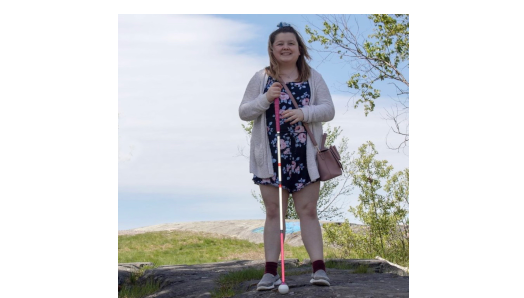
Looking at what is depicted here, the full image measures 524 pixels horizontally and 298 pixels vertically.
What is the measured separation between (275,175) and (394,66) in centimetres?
387

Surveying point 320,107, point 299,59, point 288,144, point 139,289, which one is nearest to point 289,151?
point 288,144

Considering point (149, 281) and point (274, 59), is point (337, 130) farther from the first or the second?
point (274, 59)

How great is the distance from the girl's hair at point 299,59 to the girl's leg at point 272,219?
0.85m

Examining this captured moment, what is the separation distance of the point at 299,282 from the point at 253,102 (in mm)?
1450

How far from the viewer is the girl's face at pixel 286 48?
4.32 meters

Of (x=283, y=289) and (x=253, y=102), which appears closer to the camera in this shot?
(x=283, y=289)

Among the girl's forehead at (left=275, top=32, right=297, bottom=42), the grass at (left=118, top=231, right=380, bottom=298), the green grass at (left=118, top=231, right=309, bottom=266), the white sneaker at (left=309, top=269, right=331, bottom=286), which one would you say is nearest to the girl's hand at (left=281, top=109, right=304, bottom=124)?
the girl's forehead at (left=275, top=32, right=297, bottom=42)

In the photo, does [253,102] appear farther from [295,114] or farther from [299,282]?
[299,282]

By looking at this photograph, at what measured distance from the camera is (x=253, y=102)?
4219 mm

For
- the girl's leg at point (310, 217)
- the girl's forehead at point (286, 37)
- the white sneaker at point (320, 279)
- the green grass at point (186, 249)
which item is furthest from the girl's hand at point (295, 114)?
the green grass at point (186, 249)

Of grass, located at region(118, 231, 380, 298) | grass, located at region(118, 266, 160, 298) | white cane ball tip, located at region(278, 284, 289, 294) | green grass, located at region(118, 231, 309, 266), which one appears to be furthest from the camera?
green grass, located at region(118, 231, 309, 266)

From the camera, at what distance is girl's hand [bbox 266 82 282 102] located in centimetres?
410

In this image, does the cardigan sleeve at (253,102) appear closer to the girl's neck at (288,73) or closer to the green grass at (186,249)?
the girl's neck at (288,73)

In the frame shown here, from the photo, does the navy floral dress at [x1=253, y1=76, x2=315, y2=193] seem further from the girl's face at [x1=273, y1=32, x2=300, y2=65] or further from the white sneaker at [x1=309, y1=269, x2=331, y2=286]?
the white sneaker at [x1=309, y1=269, x2=331, y2=286]
